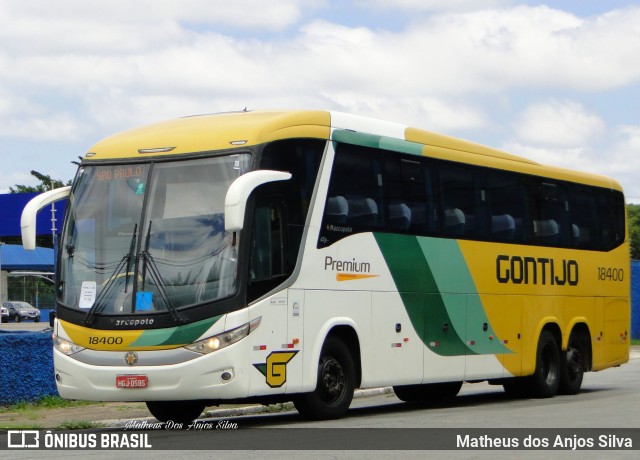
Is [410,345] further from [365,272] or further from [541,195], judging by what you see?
[541,195]

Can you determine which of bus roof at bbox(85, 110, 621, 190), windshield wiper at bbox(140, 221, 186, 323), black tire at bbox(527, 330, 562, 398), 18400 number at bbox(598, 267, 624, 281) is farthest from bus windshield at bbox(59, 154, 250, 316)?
18400 number at bbox(598, 267, 624, 281)

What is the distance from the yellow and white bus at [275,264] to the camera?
13.8 meters

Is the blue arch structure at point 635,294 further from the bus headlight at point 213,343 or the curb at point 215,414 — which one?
the bus headlight at point 213,343

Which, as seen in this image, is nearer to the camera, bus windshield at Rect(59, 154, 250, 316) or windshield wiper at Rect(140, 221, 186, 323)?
windshield wiper at Rect(140, 221, 186, 323)

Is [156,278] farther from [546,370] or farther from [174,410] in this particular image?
[546,370]

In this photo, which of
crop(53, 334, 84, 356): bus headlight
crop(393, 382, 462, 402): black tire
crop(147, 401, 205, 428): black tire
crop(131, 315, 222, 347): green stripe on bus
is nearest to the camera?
crop(131, 315, 222, 347): green stripe on bus

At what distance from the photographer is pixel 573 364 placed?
2150 centimetres

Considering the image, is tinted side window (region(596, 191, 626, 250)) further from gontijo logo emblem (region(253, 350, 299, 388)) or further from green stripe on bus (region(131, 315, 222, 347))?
green stripe on bus (region(131, 315, 222, 347))

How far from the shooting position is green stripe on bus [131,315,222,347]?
1370cm

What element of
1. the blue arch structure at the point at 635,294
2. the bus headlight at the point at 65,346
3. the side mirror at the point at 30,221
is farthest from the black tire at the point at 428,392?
the blue arch structure at the point at 635,294

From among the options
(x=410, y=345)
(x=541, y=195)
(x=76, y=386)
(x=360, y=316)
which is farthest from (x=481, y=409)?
(x=76, y=386)

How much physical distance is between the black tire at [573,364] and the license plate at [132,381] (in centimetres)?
962

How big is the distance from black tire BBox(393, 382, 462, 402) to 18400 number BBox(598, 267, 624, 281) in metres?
3.78

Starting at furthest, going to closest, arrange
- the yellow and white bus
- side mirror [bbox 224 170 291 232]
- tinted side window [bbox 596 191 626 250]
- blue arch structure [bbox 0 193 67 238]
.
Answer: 1. blue arch structure [bbox 0 193 67 238]
2. tinted side window [bbox 596 191 626 250]
3. the yellow and white bus
4. side mirror [bbox 224 170 291 232]
